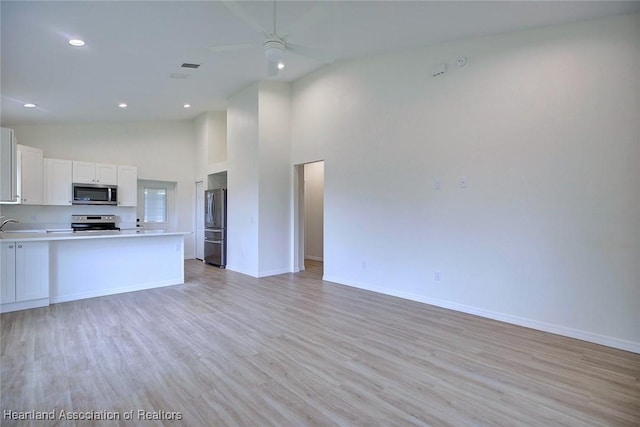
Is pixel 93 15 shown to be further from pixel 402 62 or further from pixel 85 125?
pixel 85 125

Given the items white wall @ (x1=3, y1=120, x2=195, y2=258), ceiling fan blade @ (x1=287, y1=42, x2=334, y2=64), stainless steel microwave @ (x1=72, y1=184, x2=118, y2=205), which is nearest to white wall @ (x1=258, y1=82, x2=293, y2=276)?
ceiling fan blade @ (x1=287, y1=42, x2=334, y2=64)

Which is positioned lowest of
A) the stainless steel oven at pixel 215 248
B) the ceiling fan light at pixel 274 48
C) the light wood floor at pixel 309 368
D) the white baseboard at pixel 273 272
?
the light wood floor at pixel 309 368

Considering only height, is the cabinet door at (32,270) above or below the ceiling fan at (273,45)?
below

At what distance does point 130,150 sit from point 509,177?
25.1ft

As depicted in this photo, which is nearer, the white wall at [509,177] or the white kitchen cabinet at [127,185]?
the white wall at [509,177]

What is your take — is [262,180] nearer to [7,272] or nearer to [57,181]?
[7,272]

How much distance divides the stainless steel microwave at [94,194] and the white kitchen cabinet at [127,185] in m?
0.15

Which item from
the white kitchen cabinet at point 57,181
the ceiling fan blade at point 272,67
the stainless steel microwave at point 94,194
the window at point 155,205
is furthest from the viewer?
the window at point 155,205

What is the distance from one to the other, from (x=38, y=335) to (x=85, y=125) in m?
5.33

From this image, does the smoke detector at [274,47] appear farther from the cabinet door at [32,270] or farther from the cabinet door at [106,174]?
the cabinet door at [106,174]

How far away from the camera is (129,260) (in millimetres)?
4875

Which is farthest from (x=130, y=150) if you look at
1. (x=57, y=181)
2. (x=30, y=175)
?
(x=30, y=175)

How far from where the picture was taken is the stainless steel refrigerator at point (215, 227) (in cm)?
693

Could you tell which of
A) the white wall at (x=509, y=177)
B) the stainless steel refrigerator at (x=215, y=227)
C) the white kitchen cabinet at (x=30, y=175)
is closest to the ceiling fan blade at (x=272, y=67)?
the white wall at (x=509, y=177)
